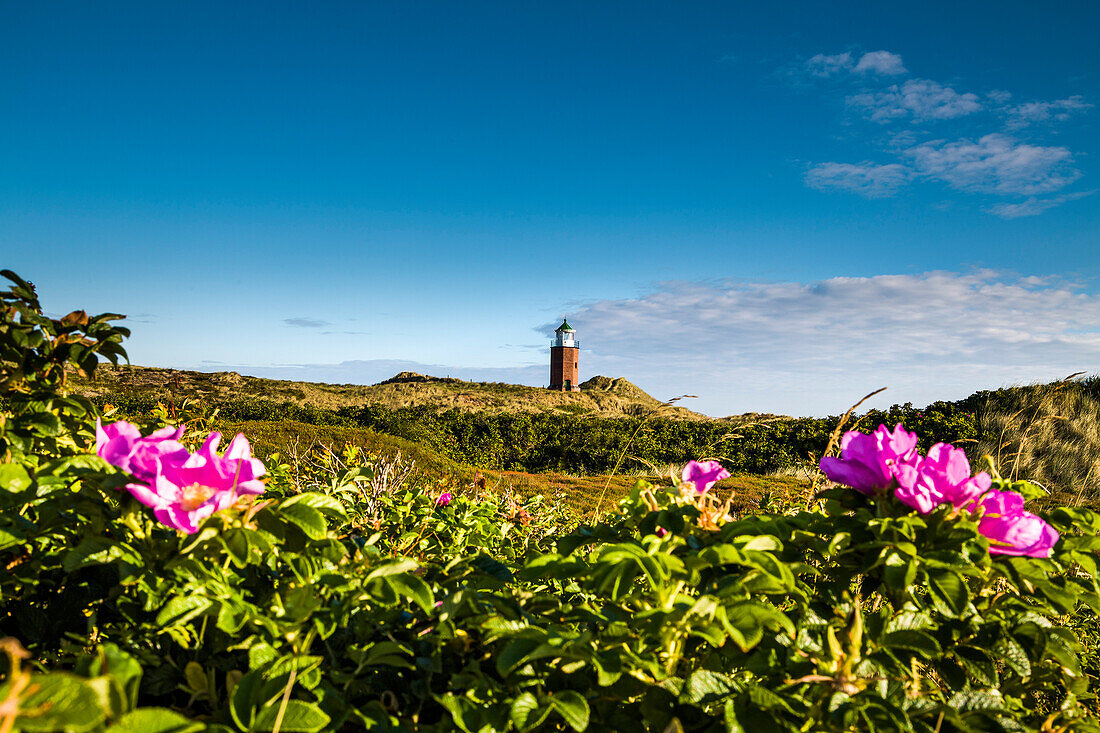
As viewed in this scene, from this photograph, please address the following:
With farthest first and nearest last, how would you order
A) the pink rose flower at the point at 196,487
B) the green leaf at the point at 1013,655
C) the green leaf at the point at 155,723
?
1. the green leaf at the point at 1013,655
2. the pink rose flower at the point at 196,487
3. the green leaf at the point at 155,723

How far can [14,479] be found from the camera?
129 cm

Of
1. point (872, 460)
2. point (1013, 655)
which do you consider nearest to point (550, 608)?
point (872, 460)

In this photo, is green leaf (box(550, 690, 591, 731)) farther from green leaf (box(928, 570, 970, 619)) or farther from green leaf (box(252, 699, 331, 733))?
green leaf (box(928, 570, 970, 619))

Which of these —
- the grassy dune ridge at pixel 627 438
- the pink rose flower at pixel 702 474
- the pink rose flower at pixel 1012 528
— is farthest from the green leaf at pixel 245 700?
the grassy dune ridge at pixel 627 438

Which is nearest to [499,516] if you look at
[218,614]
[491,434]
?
[218,614]

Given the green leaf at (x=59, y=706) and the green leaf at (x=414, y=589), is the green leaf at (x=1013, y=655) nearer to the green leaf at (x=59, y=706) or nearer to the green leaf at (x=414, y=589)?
the green leaf at (x=414, y=589)

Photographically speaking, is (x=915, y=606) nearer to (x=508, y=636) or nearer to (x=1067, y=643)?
(x=1067, y=643)

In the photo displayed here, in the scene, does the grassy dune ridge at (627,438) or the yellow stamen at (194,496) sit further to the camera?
the grassy dune ridge at (627,438)

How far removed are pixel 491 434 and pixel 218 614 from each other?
13817 mm

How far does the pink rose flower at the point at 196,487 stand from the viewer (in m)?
1.14

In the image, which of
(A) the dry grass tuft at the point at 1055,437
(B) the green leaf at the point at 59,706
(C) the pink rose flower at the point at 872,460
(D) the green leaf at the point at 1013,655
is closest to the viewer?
(B) the green leaf at the point at 59,706

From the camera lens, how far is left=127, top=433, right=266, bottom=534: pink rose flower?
1.14m

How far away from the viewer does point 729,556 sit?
1.14 metres

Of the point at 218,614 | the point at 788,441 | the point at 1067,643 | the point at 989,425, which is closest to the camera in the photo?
the point at 218,614
